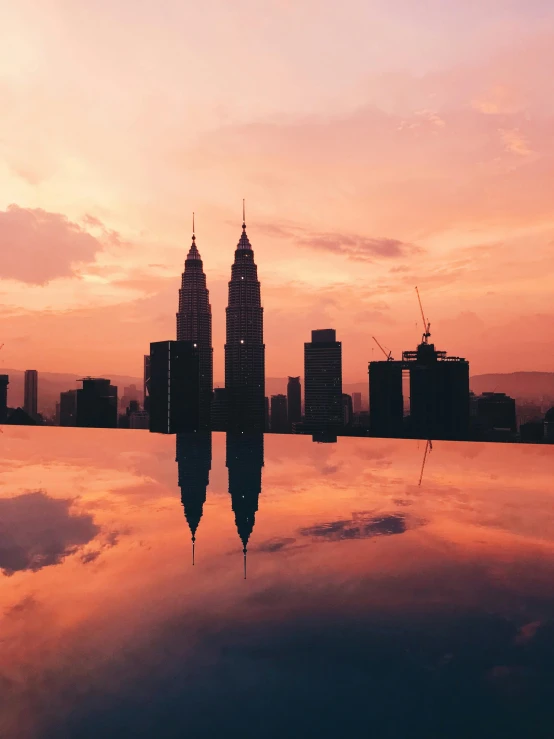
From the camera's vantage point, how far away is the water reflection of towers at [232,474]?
38938mm

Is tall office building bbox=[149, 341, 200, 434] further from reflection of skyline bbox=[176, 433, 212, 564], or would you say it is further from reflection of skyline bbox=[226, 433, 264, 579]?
reflection of skyline bbox=[226, 433, 264, 579]

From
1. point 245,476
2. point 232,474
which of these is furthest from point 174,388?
point 245,476

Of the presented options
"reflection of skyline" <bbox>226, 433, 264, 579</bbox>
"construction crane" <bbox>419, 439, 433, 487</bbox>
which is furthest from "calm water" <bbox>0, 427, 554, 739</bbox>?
"construction crane" <bbox>419, 439, 433, 487</bbox>

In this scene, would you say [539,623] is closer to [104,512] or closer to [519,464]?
[104,512]

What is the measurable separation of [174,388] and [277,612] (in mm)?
159810

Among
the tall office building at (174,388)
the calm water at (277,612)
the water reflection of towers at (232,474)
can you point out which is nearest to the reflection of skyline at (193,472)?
the water reflection of towers at (232,474)

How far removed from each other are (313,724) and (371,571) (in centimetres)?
1374

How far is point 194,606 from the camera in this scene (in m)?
22.8

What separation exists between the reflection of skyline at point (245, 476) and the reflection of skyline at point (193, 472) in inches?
107

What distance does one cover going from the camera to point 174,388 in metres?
178

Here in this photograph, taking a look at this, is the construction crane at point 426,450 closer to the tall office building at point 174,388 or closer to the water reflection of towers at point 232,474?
the water reflection of towers at point 232,474

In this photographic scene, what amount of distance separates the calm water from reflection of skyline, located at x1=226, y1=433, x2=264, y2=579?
1.25ft

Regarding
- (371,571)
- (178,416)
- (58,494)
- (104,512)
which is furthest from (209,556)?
(178,416)

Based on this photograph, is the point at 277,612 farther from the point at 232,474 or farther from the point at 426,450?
the point at 426,450
